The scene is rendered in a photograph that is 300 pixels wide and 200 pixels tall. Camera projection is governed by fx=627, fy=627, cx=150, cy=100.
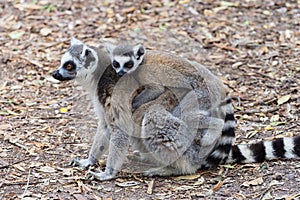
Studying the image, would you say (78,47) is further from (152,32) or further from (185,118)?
(152,32)

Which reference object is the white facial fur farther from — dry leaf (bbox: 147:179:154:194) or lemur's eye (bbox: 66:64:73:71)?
dry leaf (bbox: 147:179:154:194)

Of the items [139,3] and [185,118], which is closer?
[185,118]

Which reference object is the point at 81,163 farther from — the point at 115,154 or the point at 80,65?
the point at 80,65

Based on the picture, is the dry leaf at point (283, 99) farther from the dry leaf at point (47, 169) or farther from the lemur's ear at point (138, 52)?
the dry leaf at point (47, 169)

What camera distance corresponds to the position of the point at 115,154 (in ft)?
22.8

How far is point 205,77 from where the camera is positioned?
716 cm

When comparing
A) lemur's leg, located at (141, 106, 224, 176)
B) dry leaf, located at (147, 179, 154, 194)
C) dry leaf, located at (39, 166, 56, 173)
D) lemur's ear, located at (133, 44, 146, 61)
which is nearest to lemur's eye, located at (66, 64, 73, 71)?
lemur's ear, located at (133, 44, 146, 61)

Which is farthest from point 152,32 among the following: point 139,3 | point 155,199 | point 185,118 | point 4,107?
point 155,199

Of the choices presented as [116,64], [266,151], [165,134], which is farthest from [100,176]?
[266,151]

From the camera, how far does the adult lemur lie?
6855 millimetres

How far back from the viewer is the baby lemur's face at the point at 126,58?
23.1ft

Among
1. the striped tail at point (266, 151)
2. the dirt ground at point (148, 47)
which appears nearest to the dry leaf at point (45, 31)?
the dirt ground at point (148, 47)

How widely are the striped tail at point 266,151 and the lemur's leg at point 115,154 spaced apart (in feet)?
3.93

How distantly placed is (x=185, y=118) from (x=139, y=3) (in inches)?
211
